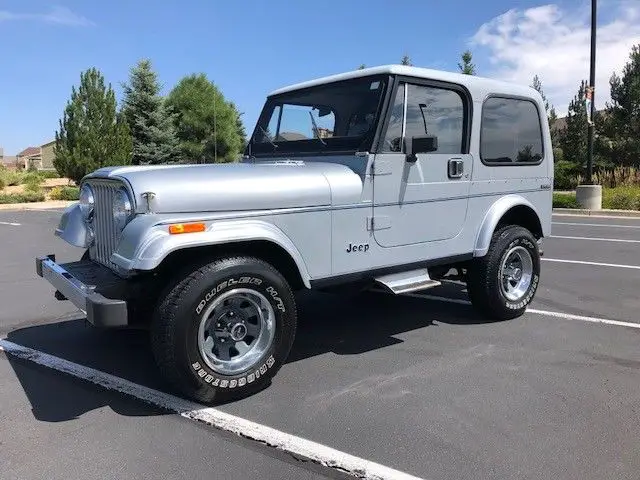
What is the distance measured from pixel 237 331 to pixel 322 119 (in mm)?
2047

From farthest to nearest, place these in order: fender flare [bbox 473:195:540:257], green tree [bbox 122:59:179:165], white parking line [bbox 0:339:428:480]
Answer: green tree [bbox 122:59:179:165], fender flare [bbox 473:195:540:257], white parking line [bbox 0:339:428:480]

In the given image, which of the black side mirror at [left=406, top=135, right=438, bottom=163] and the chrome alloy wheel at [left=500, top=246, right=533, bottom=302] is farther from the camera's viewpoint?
the chrome alloy wheel at [left=500, top=246, right=533, bottom=302]

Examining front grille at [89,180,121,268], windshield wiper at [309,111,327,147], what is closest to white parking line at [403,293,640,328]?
windshield wiper at [309,111,327,147]

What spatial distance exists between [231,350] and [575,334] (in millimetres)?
3037

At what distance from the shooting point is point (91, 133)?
98.9 feet

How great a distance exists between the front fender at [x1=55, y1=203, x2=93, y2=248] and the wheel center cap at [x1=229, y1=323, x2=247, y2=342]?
1380 mm

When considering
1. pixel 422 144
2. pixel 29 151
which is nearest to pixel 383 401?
pixel 422 144

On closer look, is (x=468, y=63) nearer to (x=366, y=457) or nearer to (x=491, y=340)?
(x=491, y=340)

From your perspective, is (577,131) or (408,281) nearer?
(408,281)

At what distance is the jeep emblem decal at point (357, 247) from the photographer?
4133 millimetres

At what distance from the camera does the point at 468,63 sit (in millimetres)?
23766

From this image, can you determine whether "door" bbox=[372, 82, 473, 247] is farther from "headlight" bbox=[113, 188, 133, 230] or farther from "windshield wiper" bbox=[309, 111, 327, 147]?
"headlight" bbox=[113, 188, 133, 230]

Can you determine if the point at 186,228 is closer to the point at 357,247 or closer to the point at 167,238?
the point at 167,238

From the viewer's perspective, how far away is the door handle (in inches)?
186
